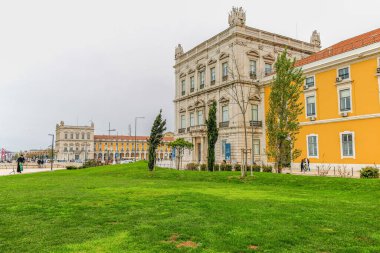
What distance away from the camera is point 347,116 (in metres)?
26.0

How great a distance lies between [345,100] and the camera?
26.3 meters

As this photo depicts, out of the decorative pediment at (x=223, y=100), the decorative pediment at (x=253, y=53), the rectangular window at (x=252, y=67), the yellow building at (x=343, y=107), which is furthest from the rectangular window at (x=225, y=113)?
the yellow building at (x=343, y=107)

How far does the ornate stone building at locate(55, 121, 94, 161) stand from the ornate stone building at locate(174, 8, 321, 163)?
314ft

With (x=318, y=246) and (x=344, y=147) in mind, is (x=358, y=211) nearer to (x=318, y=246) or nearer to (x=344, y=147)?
(x=318, y=246)

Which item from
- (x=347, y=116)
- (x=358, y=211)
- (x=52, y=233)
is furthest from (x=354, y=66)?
(x=52, y=233)

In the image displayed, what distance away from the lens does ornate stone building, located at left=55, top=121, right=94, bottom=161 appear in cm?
12862

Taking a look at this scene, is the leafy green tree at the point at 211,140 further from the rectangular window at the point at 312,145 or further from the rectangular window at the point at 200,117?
the rectangular window at the point at 200,117

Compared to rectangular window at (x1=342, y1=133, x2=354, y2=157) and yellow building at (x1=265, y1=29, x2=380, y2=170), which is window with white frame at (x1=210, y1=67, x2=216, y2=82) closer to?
yellow building at (x1=265, y1=29, x2=380, y2=170)

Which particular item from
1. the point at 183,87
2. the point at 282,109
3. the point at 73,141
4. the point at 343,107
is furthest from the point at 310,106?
the point at 73,141

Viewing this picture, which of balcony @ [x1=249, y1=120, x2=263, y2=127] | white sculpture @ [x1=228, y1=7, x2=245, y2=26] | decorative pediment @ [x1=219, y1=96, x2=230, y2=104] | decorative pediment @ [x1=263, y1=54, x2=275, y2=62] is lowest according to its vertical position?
balcony @ [x1=249, y1=120, x2=263, y2=127]

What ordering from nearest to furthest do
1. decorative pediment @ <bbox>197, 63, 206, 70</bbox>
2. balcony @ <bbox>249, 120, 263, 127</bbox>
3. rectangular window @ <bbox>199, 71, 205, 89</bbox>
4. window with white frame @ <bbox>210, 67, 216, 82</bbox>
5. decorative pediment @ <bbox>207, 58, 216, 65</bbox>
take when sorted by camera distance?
balcony @ <bbox>249, 120, 263, 127</bbox> → decorative pediment @ <bbox>207, 58, 216, 65</bbox> → window with white frame @ <bbox>210, 67, 216, 82</bbox> → decorative pediment @ <bbox>197, 63, 206, 70</bbox> → rectangular window @ <bbox>199, 71, 205, 89</bbox>

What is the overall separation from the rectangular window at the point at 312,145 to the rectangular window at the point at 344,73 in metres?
5.72

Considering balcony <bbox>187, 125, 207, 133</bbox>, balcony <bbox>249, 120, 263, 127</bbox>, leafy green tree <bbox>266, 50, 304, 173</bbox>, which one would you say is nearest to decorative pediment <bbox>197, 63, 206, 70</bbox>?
→ balcony <bbox>187, 125, 207, 133</bbox>

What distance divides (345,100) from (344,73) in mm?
2228
